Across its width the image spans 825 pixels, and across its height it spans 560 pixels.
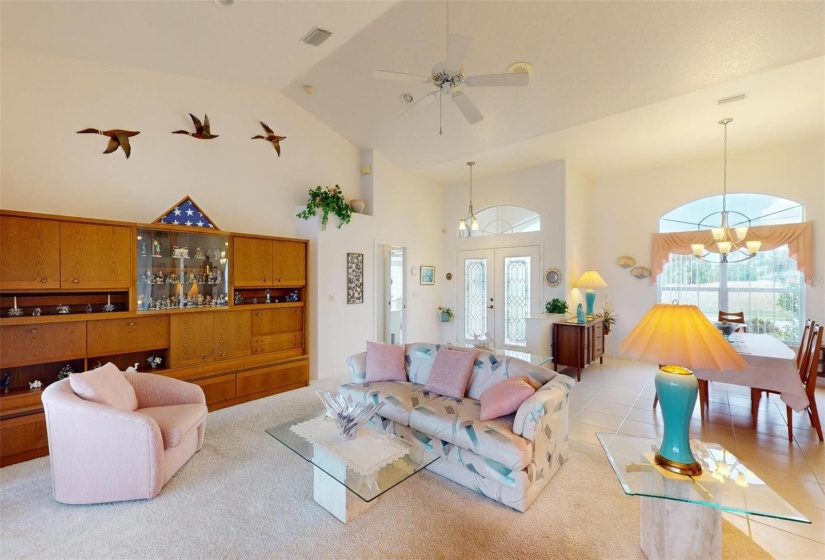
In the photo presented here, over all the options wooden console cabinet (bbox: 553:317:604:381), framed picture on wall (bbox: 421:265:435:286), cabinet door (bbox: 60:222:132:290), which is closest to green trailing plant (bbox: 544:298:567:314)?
wooden console cabinet (bbox: 553:317:604:381)

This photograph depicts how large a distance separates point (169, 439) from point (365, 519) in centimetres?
149

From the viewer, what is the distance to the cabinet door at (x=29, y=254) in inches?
111

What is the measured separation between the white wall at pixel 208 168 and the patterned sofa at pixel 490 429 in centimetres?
261

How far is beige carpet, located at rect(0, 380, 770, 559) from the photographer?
1.94m

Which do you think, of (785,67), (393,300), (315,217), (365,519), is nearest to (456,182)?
(393,300)

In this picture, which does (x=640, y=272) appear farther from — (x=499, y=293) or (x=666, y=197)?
(x=499, y=293)

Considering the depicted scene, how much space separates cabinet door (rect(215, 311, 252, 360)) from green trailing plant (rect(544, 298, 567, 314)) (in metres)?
4.48

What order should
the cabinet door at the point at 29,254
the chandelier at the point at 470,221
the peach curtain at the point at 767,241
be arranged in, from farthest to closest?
the chandelier at the point at 470,221 → the peach curtain at the point at 767,241 → the cabinet door at the point at 29,254

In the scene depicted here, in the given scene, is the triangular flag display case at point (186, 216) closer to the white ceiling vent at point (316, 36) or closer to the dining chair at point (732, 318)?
the white ceiling vent at point (316, 36)

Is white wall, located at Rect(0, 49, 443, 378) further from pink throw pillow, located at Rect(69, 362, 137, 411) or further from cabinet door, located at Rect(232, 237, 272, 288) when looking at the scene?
pink throw pillow, located at Rect(69, 362, 137, 411)

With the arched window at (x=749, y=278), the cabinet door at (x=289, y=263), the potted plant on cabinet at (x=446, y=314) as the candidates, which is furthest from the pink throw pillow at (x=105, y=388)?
the arched window at (x=749, y=278)

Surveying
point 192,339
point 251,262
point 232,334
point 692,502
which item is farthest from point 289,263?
point 692,502

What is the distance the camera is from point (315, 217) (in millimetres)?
5141

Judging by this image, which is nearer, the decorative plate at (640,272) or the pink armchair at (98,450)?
the pink armchair at (98,450)
